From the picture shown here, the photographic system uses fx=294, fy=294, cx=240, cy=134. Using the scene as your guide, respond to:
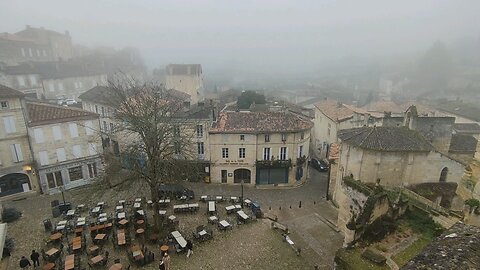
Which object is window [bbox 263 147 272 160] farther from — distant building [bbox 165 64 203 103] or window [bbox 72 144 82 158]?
distant building [bbox 165 64 203 103]

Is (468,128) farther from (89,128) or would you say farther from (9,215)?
(9,215)

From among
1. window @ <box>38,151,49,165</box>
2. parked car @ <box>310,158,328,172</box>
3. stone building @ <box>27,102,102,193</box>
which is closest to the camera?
stone building @ <box>27,102,102,193</box>

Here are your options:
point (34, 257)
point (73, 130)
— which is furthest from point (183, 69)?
point (34, 257)

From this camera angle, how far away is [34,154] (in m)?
29.5

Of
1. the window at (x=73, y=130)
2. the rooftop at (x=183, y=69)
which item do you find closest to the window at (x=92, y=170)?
the window at (x=73, y=130)

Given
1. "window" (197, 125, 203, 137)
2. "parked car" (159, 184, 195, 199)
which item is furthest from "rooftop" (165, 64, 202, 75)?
"parked car" (159, 184, 195, 199)

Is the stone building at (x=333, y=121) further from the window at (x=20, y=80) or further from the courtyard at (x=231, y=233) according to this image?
the window at (x=20, y=80)

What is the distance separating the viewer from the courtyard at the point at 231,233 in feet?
64.3

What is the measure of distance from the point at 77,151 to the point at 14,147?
5.46m

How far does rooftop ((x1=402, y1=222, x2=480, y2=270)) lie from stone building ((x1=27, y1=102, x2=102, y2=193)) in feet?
98.5

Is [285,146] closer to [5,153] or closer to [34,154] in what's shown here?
[34,154]

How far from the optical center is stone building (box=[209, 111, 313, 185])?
3284cm

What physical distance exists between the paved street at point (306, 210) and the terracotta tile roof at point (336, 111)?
27.1ft

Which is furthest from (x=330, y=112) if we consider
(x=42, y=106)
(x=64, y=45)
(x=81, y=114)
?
(x=64, y=45)
